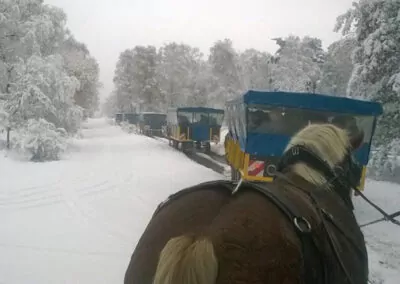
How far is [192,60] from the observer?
57188mm

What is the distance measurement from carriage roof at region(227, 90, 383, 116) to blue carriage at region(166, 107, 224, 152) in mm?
15094

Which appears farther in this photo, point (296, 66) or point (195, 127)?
point (296, 66)

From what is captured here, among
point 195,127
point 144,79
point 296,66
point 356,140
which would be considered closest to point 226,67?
point 144,79

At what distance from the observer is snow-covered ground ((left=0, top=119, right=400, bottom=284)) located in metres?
4.79

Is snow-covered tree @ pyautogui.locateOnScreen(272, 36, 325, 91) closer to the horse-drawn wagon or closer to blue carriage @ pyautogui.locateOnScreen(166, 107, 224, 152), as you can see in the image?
blue carriage @ pyautogui.locateOnScreen(166, 107, 224, 152)

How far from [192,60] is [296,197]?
188 ft

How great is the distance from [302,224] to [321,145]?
2.90 ft

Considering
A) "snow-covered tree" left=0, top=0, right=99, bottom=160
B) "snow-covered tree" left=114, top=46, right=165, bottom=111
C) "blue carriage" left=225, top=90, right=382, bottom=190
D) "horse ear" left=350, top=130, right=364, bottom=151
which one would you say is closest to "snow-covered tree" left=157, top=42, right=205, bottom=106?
"snow-covered tree" left=114, top=46, right=165, bottom=111

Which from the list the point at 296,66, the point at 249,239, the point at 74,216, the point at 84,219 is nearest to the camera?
the point at 249,239

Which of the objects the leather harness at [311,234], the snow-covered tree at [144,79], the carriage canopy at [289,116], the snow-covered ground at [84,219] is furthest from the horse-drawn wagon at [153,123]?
the leather harness at [311,234]

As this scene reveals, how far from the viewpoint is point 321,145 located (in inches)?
86.2

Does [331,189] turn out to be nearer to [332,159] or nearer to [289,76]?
[332,159]

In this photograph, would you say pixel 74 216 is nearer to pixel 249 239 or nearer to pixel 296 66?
pixel 249 239

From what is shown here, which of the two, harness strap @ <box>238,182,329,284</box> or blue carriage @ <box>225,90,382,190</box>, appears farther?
blue carriage @ <box>225,90,382,190</box>
